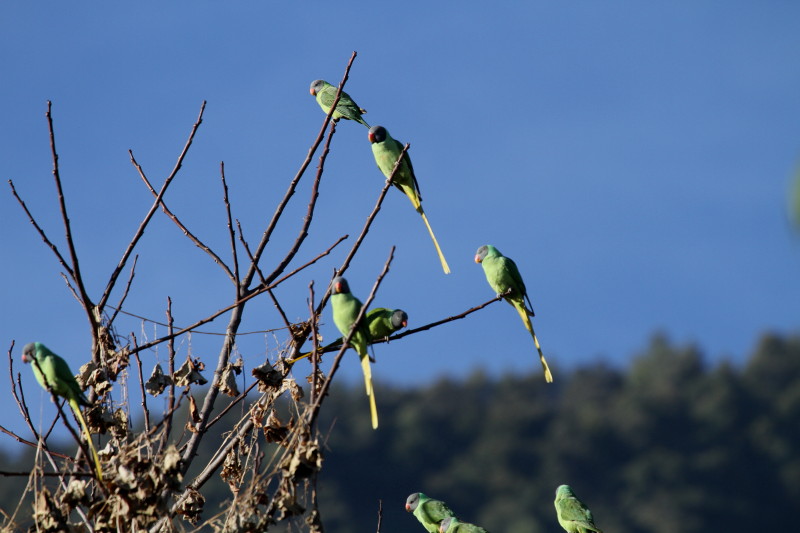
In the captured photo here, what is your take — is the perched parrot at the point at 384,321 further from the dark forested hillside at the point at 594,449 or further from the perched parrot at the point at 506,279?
the dark forested hillside at the point at 594,449

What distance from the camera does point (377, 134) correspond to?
662 cm

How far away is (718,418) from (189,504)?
207 feet

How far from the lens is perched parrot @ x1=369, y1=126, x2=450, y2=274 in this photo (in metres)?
6.37

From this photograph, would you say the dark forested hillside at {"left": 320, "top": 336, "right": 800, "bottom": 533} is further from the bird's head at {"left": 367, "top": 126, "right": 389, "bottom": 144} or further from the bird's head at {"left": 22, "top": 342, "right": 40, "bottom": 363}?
the bird's head at {"left": 22, "top": 342, "right": 40, "bottom": 363}

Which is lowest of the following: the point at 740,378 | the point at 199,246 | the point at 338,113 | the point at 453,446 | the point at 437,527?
the point at 437,527

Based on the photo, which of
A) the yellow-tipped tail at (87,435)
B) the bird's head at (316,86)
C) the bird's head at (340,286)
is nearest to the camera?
the yellow-tipped tail at (87,435)

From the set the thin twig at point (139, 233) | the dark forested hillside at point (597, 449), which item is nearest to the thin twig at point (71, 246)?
the thin twig at point (139, 233)

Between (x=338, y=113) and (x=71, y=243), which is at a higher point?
(x=338, y=113)

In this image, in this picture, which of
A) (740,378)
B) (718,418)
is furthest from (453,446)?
(740,378)

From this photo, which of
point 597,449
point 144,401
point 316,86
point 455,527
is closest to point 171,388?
point 144,401

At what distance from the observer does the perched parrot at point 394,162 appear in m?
6.37

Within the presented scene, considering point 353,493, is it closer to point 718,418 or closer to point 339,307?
point 718,418

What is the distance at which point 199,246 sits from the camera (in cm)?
521

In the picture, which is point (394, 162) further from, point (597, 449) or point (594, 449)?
point (594, 449)
